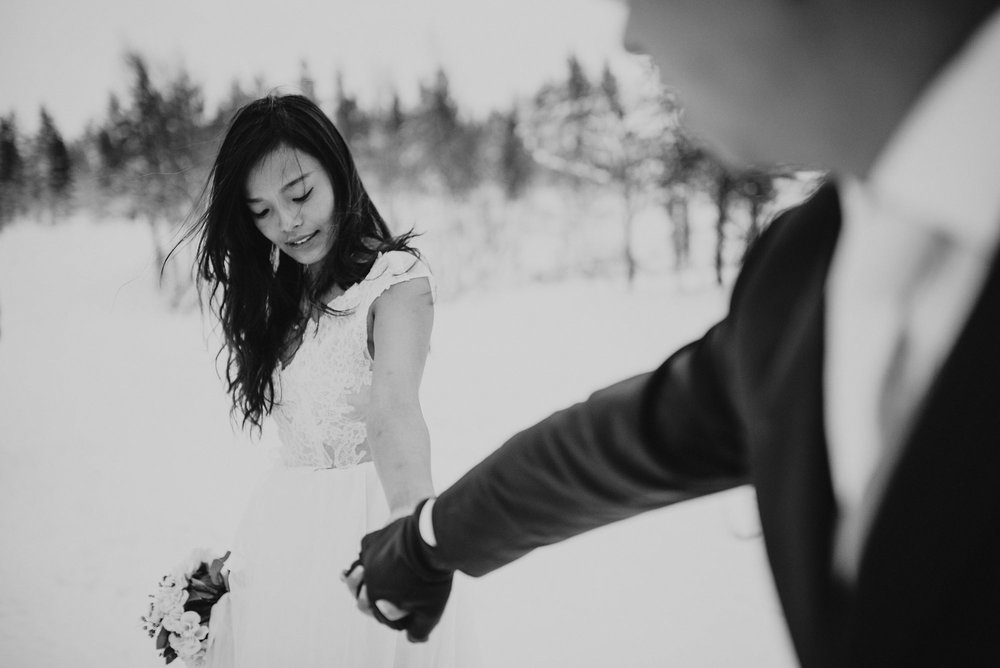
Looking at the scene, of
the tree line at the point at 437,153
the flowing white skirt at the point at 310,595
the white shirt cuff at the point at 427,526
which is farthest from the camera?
the tree line at the point at 437,153

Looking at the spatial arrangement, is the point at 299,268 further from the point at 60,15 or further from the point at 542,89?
the point at 542,89

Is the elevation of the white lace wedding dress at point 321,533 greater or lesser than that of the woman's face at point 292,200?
lesser

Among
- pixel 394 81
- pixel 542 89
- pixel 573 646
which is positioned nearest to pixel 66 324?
pixel 394 81

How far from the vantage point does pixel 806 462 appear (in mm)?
266

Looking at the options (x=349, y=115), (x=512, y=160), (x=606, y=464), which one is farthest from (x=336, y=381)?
(x=512, y=160)

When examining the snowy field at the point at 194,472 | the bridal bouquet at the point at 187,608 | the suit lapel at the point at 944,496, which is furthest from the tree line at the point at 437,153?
the suit lapel at the point at 944,496

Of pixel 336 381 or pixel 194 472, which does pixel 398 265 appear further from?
pixel 194 472

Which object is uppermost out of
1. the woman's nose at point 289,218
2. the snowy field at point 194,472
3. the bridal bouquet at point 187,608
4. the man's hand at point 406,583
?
the woman's nose at point 289,218

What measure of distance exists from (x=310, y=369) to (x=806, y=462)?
3.44 feet

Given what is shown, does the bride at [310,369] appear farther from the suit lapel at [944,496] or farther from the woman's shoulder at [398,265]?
the suit lapel at [944,496]

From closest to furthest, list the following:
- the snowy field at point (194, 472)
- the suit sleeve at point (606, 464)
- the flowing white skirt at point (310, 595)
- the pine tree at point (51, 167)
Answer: the suit sleeve at point (606, 464) < the flowing white skirt at point (310, 595) < the snowy field at point (194, 472) < the pine tree at point (51, 167)

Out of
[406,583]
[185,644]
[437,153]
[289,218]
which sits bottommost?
[185,644]

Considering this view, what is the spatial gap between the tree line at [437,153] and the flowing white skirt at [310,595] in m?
4.81

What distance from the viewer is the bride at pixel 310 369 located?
1108mm
